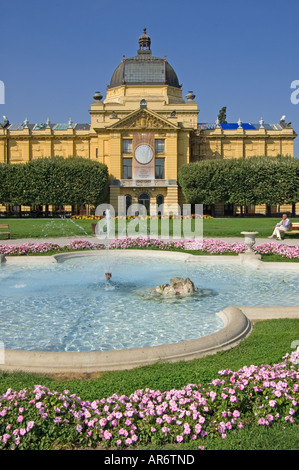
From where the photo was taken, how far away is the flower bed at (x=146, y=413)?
4.67 meters

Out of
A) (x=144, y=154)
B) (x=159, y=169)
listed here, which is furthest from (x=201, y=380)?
(x=159, y=169)

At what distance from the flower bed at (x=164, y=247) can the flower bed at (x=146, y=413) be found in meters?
13.9

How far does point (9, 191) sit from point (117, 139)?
50.7ft

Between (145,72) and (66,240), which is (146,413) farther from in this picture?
(145,72)

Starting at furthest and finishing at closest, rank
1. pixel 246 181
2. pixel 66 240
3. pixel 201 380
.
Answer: pixel 246 181
pixel 66 240
pixel 201 380

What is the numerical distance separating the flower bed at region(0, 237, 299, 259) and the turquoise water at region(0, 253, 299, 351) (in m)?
2.44

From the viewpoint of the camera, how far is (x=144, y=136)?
180ft

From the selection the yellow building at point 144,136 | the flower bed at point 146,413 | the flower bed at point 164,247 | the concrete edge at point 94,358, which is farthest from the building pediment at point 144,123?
the flower bed at point 146,413

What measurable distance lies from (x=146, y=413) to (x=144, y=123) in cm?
5239

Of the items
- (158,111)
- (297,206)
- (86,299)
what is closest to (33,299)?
(86,299)

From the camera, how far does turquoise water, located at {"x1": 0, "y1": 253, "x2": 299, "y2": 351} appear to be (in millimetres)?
8688

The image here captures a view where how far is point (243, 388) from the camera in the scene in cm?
532

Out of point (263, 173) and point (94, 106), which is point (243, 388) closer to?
point (263, 173)

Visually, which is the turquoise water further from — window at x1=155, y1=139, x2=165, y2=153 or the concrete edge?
window at x1=155, y1=139, x2=165, y2=153
